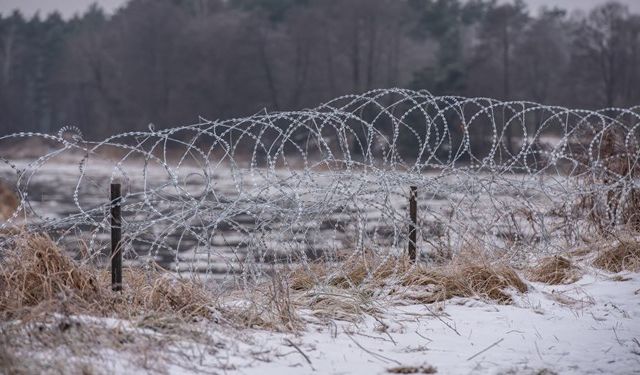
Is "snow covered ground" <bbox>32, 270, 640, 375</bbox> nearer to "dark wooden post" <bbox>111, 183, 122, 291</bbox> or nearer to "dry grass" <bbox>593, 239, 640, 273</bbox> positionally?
"dark wooden post" <bbox>111, 183, 122, 291</bbox>

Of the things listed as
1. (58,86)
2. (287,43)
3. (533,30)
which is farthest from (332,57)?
(58,86)

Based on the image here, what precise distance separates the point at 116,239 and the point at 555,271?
3.48 m

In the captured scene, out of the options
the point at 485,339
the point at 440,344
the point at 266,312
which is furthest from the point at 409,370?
the point at 266,312

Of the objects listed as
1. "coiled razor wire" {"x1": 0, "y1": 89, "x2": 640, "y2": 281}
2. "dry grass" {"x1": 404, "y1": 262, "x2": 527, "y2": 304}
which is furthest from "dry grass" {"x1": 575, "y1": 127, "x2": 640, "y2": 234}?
"dry grass" {"x1": 404, "y1": 262, "x2": 527, "y2": 304}

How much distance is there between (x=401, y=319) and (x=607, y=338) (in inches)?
49.4

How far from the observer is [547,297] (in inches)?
221

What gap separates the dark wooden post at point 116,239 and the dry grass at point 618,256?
395cm

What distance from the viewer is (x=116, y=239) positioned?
4977mm

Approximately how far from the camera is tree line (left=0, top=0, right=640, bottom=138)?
40.0 m

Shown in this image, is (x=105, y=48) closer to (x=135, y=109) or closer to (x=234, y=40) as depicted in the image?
(x=135, y=109)

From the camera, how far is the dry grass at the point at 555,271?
620 cm

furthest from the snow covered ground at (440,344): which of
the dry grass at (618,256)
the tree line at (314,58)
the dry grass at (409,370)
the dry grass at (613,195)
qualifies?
the tree line at (314,58)

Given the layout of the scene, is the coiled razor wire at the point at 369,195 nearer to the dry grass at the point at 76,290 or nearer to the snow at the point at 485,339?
the dry grass at the point at 76,290

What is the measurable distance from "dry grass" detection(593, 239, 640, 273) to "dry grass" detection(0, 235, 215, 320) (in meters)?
3.49
